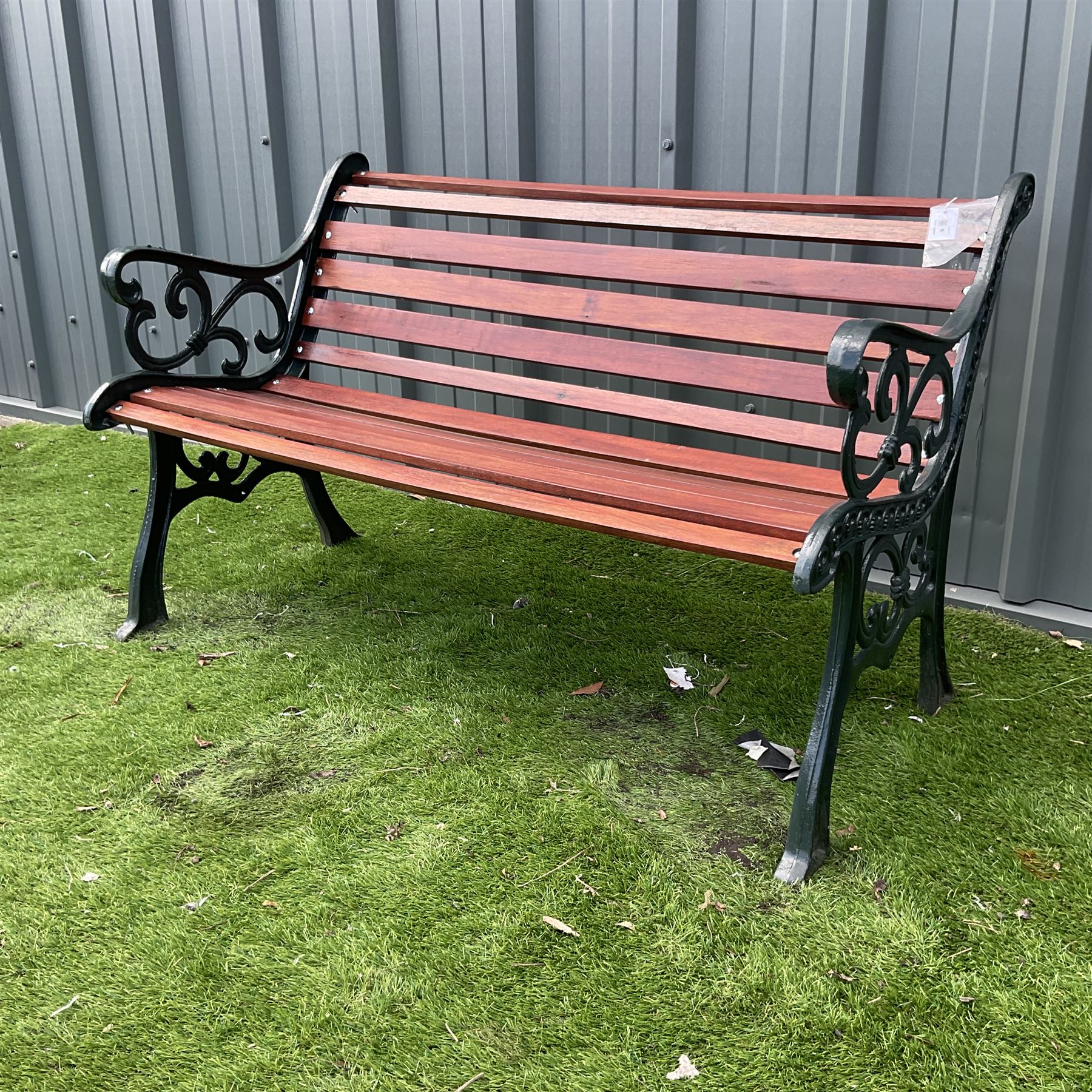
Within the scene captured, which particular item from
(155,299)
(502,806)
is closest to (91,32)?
(155,299)

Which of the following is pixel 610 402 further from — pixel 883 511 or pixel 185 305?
pixel 185 305

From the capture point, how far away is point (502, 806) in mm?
2213

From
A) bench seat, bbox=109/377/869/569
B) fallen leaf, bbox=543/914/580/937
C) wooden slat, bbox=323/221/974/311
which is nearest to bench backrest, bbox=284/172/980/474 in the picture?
wooden slat, bbox=323/221/974/311

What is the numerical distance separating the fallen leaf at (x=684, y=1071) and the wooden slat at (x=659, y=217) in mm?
1670

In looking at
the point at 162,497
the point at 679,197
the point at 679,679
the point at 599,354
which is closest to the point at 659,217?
the point at 679,197

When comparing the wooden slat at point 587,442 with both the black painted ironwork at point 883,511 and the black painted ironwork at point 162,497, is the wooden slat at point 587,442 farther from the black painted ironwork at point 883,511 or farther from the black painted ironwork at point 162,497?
the black painted ironwork at point 162,497

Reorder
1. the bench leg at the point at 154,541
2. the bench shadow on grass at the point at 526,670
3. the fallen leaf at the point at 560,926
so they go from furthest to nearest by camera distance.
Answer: the bench leg at the point at 154,541 → the bench shadow on grass at the point at 526,670 → the fallen leaf at the point at 560,926

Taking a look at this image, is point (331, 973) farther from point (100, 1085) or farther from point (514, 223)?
point (514, 223)

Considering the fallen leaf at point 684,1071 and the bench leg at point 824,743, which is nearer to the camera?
the fallen leaf at point 684,1071

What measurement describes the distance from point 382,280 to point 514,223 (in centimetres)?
81

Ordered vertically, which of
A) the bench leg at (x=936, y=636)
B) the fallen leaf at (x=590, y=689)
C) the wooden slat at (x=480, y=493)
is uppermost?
the wooden slat at (x=480, y=493)

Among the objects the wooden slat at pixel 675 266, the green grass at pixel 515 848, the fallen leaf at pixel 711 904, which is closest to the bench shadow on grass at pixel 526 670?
the green grass at pixel 515 848

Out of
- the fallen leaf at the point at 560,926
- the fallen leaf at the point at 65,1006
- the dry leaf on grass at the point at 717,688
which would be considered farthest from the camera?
the dry leaf on grass at the point at 717,688

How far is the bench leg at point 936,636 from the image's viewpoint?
7.55 ft
